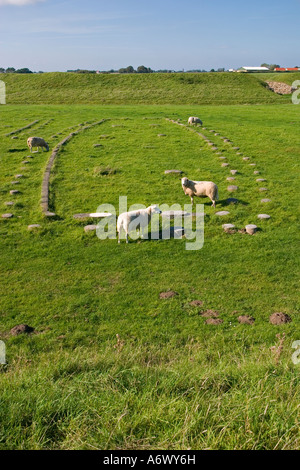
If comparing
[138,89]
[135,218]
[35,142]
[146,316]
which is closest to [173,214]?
[135,218]

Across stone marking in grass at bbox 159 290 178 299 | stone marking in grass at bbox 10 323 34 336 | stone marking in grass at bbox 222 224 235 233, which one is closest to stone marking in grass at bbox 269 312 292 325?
stone marking in grass at bbox 159 290 178 299

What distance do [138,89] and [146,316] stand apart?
58381mm

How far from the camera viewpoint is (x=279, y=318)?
7.97m

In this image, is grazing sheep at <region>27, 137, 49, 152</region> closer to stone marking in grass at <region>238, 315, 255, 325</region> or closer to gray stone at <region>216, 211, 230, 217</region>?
gray stone at <region>216, 211, 230, 217</region>

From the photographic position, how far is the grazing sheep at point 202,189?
1363cm

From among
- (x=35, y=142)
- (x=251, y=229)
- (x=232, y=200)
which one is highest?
(x=35, y=142)

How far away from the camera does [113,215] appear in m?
13.1

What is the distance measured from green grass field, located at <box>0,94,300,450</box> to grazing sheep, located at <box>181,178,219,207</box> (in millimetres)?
505

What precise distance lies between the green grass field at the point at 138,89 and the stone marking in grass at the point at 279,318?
4932 centimetres

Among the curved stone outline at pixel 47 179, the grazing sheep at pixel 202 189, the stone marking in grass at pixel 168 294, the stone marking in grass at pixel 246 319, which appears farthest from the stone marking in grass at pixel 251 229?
the curved stone outline at pixel 47 179

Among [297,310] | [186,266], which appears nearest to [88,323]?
[186,266]

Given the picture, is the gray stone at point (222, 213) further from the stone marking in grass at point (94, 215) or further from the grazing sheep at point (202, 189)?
the stone marking in grass at point (94, 215)

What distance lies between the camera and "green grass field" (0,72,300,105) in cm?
5456

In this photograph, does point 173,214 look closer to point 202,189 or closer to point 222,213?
point 202,189
